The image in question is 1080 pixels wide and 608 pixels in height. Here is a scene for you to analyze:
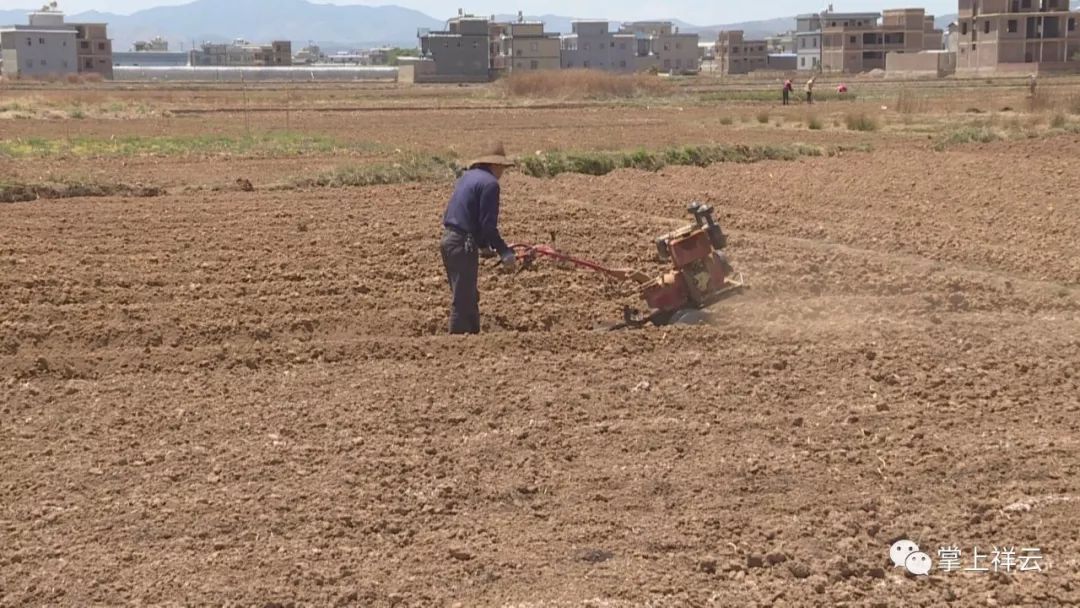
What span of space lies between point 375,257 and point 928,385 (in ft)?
22.3

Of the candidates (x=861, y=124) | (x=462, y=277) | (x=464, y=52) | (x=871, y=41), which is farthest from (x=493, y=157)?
(x=871, y=41)

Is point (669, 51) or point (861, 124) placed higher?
point (669, 51)

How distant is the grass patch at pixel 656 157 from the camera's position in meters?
21.3

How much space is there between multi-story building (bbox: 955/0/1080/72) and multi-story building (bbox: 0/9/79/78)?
81.3 meters

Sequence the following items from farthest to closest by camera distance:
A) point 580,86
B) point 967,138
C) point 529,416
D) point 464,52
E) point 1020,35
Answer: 1. point 464,52
2. point 1020,35
3. point 580,86
4. point 967,138
5. point 529,416

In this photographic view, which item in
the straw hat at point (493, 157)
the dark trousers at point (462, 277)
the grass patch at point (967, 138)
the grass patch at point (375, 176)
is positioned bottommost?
A: the dark trousers at point (462, 277)

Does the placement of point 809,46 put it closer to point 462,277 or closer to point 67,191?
point 67,191

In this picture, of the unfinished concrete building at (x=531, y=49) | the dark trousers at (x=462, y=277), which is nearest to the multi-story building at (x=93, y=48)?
the unfinished concrete building at (x=531, y=49)

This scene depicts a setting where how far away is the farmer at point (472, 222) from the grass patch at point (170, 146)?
15815 mm

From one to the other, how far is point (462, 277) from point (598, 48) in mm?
129040

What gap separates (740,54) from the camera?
14888 cm

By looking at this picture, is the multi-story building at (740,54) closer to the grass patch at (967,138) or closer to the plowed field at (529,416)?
the grass patch at (967,138)

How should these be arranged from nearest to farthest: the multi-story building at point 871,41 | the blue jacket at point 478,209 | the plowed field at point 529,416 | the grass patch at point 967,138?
1. the plowed field at point 529,416
2. the blue jacket at point 478,209
3. the grass patch at point 967,138
4. the multi-story building at point 871,41

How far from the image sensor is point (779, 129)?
33.3m
